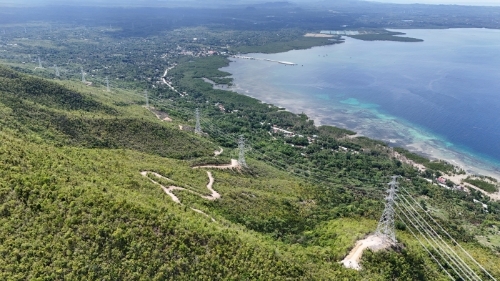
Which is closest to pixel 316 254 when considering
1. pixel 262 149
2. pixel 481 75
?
pixel 262 149

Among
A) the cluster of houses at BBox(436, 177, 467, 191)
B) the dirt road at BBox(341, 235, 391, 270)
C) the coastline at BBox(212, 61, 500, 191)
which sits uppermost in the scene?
the dirt road at BBox(341, 235, 391, 270)

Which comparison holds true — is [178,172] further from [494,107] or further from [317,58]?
[317,58]

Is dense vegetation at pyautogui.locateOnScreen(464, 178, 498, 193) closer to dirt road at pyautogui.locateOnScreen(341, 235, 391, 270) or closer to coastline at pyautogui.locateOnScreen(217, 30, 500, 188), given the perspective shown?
coastline at pyautogui.locateOnScreen(217, 30, 500, 188)

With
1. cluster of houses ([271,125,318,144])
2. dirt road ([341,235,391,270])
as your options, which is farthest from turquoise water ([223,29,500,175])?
dirt road ([341,235,391,270])

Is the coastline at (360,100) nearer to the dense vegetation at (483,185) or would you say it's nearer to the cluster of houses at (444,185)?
the dense vegetation at (483,185)

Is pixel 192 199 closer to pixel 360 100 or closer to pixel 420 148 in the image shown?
pixel 420 148

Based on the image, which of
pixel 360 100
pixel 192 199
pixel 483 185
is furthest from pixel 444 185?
pixel 360 100
